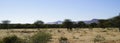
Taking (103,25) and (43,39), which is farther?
(103,25)

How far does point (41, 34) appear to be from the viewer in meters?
27.5

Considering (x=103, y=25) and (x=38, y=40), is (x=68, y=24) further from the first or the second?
(x=38, y=40)

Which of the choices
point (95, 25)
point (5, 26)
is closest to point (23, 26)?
point (5, 26)

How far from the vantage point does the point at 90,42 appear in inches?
1421

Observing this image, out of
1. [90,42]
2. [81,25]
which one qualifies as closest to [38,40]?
[90,42]

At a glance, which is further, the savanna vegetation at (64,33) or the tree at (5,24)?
the tree at (5,24)

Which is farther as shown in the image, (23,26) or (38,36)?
(23,26)

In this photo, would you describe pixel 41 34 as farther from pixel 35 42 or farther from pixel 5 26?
pixel 5 26

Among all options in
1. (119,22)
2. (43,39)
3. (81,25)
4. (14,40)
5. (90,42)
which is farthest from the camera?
(81,25)

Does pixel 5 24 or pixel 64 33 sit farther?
pixel 5 24

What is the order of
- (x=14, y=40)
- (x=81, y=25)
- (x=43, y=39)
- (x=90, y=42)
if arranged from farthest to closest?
(x=81, y=25)
(x=90, y=42)
(x=43, y=39)
(x=14, y=40)

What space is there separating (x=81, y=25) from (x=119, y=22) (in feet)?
138

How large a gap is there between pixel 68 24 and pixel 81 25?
27.4m

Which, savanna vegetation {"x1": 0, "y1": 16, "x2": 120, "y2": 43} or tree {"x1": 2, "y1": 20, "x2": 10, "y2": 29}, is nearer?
savanna vegetation {"x1": 0, "y1": 16, "x2": 120, "y2": 43}
